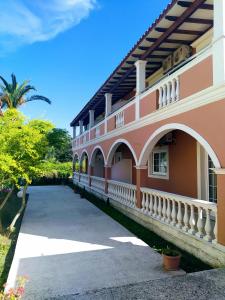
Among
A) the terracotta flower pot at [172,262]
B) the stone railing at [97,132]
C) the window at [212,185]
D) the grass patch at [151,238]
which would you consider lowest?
the grass patch at [151,238]

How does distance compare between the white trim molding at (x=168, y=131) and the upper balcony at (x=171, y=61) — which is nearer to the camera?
the white trim molding at (x=168, y=131)

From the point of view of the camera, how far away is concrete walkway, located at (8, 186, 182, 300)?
475 cm

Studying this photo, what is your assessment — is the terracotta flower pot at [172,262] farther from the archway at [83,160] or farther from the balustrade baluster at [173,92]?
the archway at [83,160]

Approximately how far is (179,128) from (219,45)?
7.13ft

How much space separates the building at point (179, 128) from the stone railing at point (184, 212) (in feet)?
0.07

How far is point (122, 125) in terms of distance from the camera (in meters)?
11.4

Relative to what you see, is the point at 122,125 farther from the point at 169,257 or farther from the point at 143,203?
the point at 169,257

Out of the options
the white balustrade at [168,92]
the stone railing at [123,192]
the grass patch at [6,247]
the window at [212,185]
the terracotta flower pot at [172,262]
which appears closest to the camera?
the terracotta flower pot at [172,262]

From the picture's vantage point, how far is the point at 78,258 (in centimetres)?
600

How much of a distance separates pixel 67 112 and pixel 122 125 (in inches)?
1078

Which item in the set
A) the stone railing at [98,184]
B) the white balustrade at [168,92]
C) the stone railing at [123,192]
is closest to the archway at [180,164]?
the white balustrade at [168,92]

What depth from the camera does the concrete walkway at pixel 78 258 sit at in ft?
15.6

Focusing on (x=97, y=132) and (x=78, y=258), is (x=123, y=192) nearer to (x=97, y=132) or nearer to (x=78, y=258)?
(x=78, y=258)

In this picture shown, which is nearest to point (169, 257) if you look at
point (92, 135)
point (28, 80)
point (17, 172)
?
point (17, 172)
